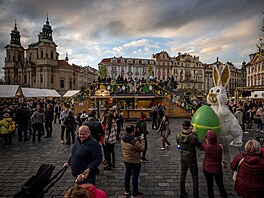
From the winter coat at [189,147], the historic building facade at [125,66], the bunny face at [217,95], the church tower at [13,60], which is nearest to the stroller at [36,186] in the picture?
the winter coat at [189,147]

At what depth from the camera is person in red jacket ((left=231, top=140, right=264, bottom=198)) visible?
2.98 meters

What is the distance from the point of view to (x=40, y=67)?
6756 centimetres

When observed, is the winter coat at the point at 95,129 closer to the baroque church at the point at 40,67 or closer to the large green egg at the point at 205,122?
A: the large green egg at the point at 205,122

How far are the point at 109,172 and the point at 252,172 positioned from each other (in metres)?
4.21

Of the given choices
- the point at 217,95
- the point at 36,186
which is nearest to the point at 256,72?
the point at 217,95

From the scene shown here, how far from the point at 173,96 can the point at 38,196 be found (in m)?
18.7

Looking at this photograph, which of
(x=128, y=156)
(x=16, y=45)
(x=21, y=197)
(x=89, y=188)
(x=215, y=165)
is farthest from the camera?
(x=16, y=45)

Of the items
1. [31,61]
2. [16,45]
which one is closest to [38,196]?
[31,61]

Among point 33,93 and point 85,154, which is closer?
point 85,154

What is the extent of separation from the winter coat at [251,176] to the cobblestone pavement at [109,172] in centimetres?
168

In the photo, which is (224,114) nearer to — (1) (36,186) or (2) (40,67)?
(1) (36,186)

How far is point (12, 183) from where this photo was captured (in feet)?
17.3

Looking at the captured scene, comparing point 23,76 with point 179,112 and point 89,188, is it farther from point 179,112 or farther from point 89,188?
point 89,188

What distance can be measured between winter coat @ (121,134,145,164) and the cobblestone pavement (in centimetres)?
106
